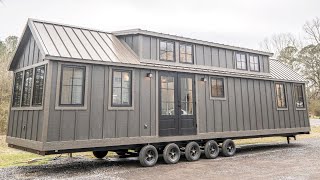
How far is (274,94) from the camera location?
46.1 feet

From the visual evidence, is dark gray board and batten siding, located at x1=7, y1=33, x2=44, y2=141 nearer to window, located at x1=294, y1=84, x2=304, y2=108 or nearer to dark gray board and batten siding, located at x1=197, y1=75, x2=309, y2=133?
dark gray board and batten siding, located at x1=197, y1=75, x2=309, y2=133

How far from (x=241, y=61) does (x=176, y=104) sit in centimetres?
546

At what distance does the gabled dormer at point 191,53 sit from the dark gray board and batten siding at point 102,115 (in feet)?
4.74

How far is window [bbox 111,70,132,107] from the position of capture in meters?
9.12

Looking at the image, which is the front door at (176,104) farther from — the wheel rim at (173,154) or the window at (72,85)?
the window at (72,85)

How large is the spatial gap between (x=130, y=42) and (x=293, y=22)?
40551 mm

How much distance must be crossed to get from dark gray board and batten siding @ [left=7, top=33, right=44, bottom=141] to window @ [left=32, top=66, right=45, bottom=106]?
0.95ft

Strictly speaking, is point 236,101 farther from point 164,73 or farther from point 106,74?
point 106,74

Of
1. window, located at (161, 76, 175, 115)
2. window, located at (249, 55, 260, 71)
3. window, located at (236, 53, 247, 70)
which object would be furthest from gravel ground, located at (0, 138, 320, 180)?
window, located at (249, 55, 260, 71)

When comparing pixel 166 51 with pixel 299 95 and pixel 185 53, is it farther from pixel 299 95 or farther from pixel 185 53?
pixel 299 95

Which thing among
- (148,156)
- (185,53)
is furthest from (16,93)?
(185,53)

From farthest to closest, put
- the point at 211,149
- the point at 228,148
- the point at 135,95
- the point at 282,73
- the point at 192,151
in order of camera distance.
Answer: the point at 282,73 → the point at 228,148 → the point at 211,149 → the point at 192,151 → the point at 135,95

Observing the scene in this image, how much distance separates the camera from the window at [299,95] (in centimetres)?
1513

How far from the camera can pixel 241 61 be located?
14.0 metres
